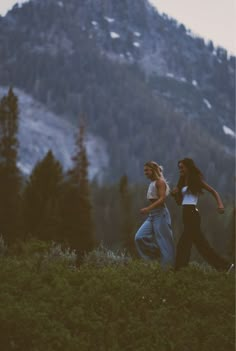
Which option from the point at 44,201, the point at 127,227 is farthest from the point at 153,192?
the point at 127,227

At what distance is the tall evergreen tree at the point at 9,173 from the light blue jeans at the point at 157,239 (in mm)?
34405

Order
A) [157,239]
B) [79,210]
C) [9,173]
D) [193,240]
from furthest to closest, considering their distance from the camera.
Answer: [79,210], [9,173], [157,239], [193,240]

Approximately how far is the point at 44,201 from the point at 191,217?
44.5 meters

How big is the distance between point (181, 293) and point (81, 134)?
5493 centimetres

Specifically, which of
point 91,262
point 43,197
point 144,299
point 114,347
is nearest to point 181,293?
point 144,299

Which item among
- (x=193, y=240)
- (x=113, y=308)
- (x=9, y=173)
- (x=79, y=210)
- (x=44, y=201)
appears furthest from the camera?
(x=44, y=201)

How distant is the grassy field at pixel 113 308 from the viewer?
7957mm

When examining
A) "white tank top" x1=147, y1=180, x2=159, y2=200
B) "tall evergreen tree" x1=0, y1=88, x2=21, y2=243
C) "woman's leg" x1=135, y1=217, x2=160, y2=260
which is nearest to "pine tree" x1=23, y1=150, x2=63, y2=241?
"tall evergreen tree" x1=0, y1=88, x2=21, y2=243

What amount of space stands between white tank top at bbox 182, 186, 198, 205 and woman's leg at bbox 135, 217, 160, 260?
0.85 m

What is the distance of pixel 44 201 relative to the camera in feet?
180

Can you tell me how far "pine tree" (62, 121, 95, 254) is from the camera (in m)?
49.2

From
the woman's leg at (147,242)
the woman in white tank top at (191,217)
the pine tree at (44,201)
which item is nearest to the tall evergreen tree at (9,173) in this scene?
the pine tree at (44,201)

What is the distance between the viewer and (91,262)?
12859 mm

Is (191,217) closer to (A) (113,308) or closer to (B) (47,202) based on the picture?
(A) (113,308)
